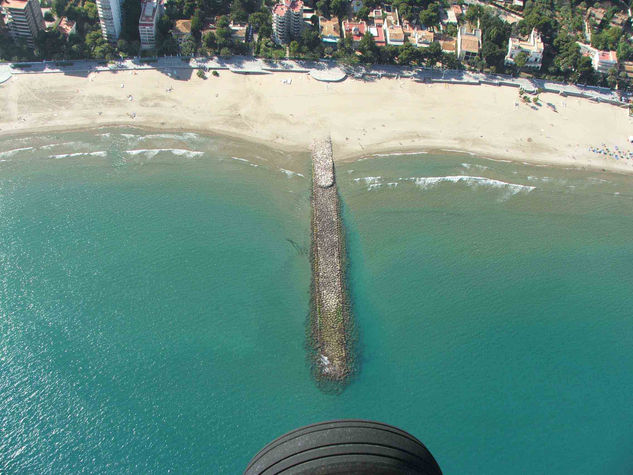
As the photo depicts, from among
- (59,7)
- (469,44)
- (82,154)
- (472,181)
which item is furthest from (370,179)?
(59,7)

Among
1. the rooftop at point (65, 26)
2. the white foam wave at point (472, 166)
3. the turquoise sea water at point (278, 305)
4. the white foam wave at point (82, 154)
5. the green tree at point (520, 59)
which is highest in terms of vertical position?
the rooftop at point (65, 26)

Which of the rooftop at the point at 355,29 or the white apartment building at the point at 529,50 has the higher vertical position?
the rooftop at the point at 355,29

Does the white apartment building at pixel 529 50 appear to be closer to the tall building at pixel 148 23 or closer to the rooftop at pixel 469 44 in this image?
the rooftop at pixel 469 44

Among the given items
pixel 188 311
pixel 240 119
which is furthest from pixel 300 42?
pixel 188 311

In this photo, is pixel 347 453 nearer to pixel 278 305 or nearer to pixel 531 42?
pixel 278 305

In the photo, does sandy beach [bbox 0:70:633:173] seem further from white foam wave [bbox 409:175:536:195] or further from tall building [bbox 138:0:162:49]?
tall building [bbox 138:0:162:49]

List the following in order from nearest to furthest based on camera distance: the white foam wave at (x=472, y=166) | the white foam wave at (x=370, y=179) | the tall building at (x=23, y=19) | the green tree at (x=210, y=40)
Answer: the white foam wave at (x=370, y=179) → the white foam wave at (x=472, y=166) → the tall building at (x=23, y=19) → the green tree at (x=210, y=40)

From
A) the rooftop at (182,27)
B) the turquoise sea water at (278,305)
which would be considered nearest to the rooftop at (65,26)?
the rooftop at (182,27)
